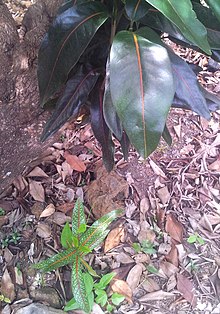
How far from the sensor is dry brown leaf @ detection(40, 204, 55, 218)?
66.7 inches

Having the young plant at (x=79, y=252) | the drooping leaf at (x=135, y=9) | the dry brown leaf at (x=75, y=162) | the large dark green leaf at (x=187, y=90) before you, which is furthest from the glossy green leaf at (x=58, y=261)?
the drooping leaf at (x=135, y=9)

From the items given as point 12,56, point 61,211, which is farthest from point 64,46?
point 61,211

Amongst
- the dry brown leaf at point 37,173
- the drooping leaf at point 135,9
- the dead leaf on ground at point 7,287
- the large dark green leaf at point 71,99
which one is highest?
the drooping leaf at point 135,9

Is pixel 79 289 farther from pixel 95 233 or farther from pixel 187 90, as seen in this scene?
pixel 187 90

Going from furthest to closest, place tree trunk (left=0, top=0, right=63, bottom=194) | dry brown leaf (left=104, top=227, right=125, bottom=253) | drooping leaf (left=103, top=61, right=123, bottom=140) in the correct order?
dry brown leaf (left=104, top=227, right=125, bottom=253), tree trunk (left=0, top=0, right=63, bottom=194), drooping leaf (left=103, top=61, right=123, bottom=140)

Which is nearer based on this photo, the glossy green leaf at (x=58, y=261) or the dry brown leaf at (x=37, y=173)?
the glossy green leaf at (x=58, y=261)

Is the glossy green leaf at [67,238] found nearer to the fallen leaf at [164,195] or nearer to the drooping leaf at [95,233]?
the drooping leaf at [95,233]

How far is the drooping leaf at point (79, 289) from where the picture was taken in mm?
1376

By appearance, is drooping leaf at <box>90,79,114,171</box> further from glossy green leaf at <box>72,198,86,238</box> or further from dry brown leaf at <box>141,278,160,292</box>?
dry brown leaf at <box>141,278,160,292</box>

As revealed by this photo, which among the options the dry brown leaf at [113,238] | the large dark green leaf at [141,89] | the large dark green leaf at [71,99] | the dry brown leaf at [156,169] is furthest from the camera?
the dry brown leaf at [156,169]

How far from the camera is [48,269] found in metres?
1.44

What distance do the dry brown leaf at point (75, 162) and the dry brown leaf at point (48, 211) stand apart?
201 mm

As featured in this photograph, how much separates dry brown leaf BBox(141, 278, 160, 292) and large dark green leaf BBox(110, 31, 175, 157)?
2.40ft

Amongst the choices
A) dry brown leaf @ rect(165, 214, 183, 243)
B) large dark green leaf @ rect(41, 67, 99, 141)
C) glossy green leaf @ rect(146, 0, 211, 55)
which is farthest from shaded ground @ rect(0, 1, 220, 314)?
glossy green leaf @ rect(146, 0, 211, 55)
